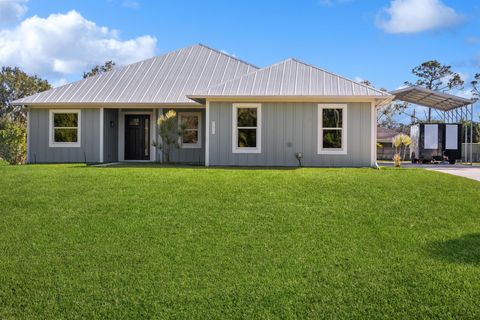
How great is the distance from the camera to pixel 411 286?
596cm

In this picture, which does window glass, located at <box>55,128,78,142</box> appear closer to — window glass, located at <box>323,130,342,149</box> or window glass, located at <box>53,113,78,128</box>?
window glass, located at <box>53,113,78,128</box>

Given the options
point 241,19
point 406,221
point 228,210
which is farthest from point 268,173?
point 241,19

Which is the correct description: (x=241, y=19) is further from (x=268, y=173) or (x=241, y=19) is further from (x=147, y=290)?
(x=147, y=290)

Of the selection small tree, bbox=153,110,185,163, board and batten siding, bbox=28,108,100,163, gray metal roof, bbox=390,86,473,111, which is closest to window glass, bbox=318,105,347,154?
small tree, bbox=153,110,185,163

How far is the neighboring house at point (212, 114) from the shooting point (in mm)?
15781

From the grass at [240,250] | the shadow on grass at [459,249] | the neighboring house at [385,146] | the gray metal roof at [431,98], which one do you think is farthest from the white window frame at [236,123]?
the neighboring house at [385,146]

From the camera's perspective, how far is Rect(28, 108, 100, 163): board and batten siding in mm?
18703

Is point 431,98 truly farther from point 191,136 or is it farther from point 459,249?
point 459,249

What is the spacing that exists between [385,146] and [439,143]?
Answer: 16170 millimetres

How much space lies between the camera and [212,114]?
15922 mm

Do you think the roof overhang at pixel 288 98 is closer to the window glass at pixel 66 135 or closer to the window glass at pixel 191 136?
the window glass at pixel 191 136

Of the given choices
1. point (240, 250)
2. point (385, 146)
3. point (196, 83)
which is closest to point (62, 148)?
point (196, 83)

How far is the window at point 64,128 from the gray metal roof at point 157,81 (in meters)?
0.61

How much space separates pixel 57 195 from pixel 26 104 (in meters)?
10.1
